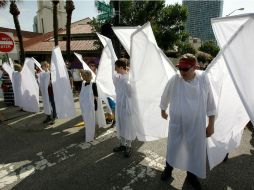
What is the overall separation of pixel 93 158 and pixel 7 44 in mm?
5939

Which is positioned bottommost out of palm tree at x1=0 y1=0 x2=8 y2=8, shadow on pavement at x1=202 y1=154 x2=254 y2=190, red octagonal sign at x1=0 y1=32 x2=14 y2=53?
shadow on pavement at x1=202 y1=154 x2=254 y2=190

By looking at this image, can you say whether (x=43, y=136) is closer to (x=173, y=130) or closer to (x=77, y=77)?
(x=173, y=130)

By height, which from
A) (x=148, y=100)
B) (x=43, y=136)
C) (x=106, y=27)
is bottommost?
(x=43, y=136)

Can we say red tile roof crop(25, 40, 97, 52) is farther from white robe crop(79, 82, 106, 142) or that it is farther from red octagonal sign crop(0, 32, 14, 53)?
white robe crop(79, 82, 106, 142)

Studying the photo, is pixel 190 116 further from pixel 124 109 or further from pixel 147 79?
pixel 124 109

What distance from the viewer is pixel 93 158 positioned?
4676mm

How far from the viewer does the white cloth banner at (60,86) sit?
609 cm

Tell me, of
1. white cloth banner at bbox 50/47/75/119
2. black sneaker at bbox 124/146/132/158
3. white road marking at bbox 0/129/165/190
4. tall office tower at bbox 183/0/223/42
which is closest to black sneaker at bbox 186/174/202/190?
white road marking at bbox 0/129/165/190

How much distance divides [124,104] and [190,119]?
1574 mm

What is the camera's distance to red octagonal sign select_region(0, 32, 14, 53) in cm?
832

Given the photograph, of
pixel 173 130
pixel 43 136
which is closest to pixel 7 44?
pixel 43 136

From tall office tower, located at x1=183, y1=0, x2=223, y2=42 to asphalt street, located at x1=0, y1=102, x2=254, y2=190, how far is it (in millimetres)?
78281

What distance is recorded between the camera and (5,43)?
27.4 feet

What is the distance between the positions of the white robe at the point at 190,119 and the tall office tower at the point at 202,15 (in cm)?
7962
